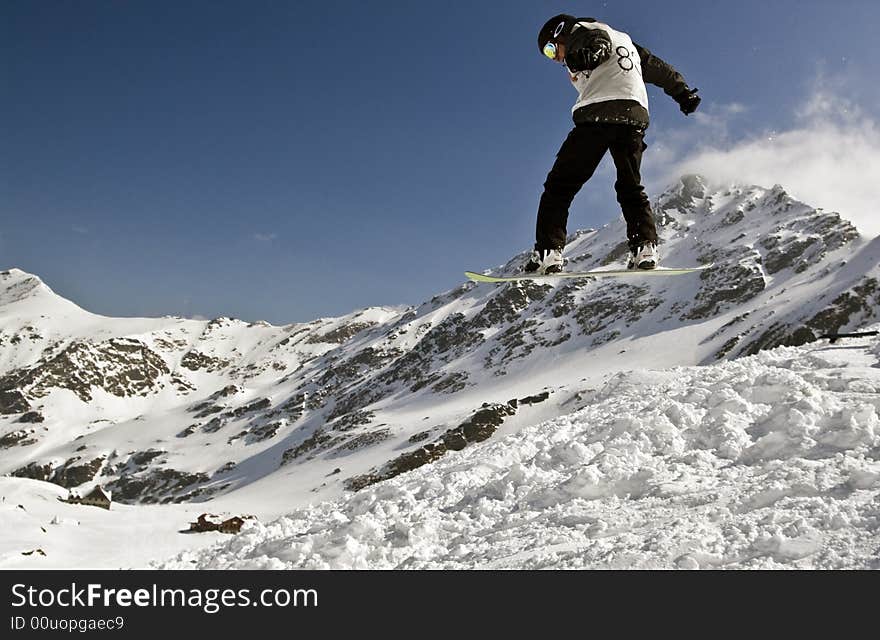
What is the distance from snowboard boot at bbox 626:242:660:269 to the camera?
595 centimetres

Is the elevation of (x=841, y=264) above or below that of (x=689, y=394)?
above

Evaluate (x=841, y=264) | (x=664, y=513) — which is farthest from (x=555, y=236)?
(x=841, y=264)

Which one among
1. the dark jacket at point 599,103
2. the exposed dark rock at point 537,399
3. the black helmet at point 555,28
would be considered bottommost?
the dark jacket at point 599,103

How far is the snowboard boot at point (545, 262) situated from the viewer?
6.02 metres

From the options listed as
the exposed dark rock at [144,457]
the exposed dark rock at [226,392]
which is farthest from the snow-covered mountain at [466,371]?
the exposed dark rock at [226,392]

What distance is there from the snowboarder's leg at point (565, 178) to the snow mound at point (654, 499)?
119 inches

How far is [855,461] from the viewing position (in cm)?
621

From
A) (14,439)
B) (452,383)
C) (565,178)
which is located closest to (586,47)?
(565,178)

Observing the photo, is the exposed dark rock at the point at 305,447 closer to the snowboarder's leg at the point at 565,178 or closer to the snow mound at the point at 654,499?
the snow mound at the point at 654,499

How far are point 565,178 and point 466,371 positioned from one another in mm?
128688

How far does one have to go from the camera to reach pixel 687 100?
6027 millimetres

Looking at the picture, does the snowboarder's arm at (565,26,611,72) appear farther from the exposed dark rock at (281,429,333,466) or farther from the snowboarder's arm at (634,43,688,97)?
the exposed dark rock at (281,429,333,466)
